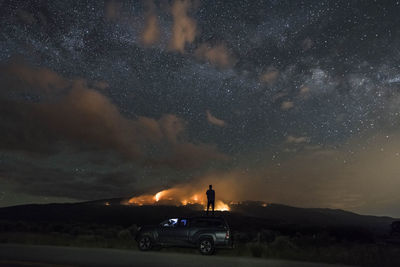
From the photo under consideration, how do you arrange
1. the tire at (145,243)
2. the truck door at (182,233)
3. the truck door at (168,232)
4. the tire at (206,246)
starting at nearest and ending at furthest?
1. the tire at (206,246)
2. the truck door at (182,233)
3. the truck door at (168,232)
4. the tire at (145,243)

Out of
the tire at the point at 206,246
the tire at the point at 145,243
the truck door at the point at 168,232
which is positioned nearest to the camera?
the tire at the point at 206,246

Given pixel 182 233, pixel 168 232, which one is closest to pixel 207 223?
pixel 182 233

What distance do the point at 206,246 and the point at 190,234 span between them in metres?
0.88

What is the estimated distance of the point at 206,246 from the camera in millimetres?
16547

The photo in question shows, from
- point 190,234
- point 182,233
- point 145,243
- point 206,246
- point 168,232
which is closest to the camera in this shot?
point 206,246

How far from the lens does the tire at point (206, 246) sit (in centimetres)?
1644

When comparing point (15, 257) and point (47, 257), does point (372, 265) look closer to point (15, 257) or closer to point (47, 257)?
point (47, 257)

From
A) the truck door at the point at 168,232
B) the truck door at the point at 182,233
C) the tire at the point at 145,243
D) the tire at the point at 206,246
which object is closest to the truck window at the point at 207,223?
the truck door at the point at 182,233

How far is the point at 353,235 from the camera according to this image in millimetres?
46375

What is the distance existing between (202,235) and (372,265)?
22.2 feet

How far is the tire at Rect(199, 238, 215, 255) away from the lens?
16438mm

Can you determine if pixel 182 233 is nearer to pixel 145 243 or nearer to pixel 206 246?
pixel 206 246

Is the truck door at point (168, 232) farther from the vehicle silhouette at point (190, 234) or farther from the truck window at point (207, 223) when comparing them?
the truck window at point (207, 223)

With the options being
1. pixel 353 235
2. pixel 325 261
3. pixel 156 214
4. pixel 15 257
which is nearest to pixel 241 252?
pixel 325 261
